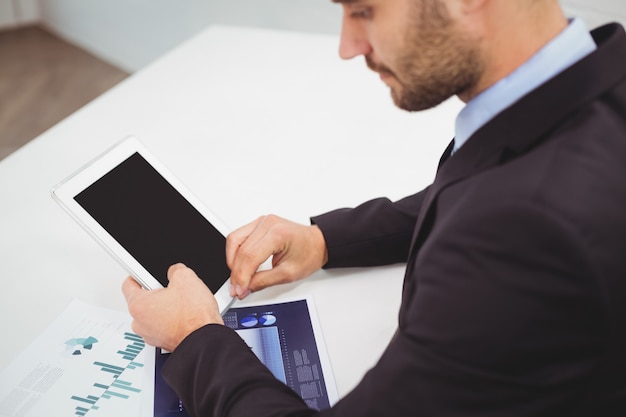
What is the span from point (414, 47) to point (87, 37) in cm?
297

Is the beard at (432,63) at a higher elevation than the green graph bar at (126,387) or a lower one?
higher

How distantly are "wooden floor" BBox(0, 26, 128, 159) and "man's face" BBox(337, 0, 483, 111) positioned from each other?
2.29 meters

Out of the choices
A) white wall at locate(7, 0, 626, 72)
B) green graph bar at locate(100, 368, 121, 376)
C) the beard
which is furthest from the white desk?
white wall at locate(7, 0, 626, 72)

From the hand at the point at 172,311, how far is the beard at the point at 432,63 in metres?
0.37

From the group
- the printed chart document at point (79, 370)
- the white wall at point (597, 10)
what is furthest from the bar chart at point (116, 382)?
the white wall at point (597, 10)

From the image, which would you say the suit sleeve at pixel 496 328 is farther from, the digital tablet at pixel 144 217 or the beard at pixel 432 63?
the digital tablet at pixel 144 217

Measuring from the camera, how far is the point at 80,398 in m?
0.92

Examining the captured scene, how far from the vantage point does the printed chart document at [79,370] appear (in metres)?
0.90

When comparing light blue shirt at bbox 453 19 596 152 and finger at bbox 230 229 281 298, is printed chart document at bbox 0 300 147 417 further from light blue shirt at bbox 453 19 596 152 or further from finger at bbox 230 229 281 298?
light blue shirt at bbox 453 19 596 152

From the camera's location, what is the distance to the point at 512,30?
0.77 metres

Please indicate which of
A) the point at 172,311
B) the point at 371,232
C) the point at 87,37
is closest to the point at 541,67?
the point at 371,232

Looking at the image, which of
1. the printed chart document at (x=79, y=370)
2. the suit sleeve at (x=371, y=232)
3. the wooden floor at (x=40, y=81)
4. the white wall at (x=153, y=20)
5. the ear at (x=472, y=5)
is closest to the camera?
the ear at (x=472, y=5)

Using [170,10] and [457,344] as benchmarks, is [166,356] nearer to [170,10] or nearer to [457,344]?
[457,344]

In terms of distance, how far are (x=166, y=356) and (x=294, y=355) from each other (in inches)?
7.0
